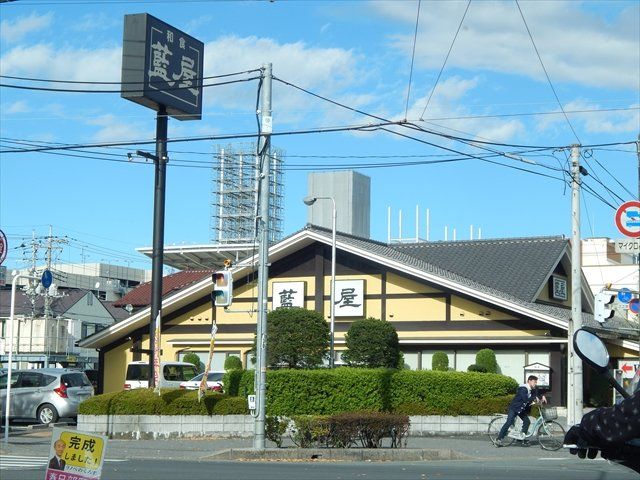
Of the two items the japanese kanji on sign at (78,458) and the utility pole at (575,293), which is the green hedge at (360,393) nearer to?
the utility pole at (575,293)

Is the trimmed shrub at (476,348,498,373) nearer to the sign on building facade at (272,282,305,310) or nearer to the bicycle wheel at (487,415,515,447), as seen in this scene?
the sign on building facade at (272,282,305,310)

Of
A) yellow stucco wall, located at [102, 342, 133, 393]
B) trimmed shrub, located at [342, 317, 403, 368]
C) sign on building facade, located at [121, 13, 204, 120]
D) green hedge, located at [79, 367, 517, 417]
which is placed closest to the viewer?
green hedge, located at [79, 367, 517, 417]

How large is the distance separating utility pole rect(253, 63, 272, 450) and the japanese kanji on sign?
1383 centimetres

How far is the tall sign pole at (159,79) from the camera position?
29.6 m

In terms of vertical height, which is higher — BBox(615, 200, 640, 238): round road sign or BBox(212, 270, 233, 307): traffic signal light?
BBox(615, 200, 640, 238): round road sign

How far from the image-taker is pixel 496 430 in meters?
24.5

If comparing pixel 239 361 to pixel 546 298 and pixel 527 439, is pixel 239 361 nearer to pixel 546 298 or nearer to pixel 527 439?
pixel 546 298

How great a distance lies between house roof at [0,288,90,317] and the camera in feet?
233

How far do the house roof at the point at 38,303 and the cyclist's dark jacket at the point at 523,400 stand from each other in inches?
2046

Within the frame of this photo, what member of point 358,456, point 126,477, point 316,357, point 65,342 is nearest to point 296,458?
point 358,456

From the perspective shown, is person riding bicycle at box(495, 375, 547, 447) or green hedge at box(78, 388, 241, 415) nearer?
person riding bicycle at box(495, 375, 547, 447)

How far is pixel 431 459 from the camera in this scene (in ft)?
65.2

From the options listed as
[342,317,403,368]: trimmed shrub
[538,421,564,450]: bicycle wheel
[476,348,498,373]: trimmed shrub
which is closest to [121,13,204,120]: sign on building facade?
[342,317,403,368]: trimmed shrub

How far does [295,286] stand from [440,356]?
7.02m
